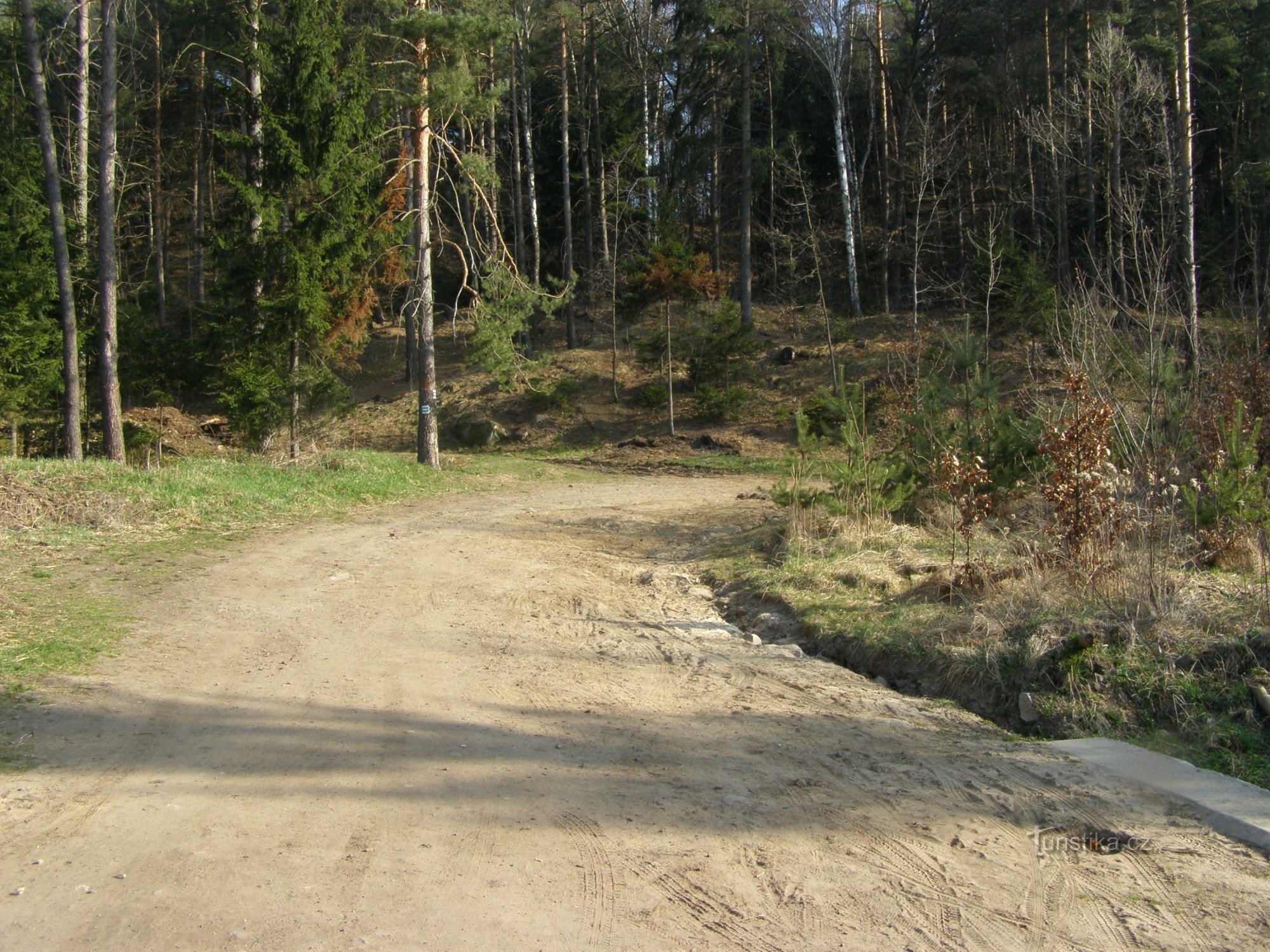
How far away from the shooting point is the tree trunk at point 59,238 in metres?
17.3

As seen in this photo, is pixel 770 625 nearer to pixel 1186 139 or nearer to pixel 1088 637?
pixel 1088 637

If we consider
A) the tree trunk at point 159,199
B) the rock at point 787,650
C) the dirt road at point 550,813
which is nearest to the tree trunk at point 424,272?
the dirt road at point 550,813

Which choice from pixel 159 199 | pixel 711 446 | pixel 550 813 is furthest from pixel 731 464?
pixel 159 199

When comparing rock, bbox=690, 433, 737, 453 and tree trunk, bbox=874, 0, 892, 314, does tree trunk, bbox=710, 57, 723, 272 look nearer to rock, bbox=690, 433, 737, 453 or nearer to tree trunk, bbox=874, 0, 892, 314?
tree trunk, bbox=874, 0, 892, 314

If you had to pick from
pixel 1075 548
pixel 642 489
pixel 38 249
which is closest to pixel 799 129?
pixel 642 489

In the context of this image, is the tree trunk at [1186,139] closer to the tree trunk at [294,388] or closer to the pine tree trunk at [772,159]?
the pine tree trunk at [772,159]

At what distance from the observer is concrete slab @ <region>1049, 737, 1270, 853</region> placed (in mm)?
4488

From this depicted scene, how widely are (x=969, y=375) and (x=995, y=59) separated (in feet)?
108

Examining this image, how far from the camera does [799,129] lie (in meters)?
39.1

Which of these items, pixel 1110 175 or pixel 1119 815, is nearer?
pixel 1119 815

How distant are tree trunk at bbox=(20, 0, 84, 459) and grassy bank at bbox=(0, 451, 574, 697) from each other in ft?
10.4

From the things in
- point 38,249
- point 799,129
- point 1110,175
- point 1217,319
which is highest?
point 799,129

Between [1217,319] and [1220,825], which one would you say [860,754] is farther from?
A: [1217,319]

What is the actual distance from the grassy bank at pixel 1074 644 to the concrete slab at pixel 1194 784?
Answer: 33cm
